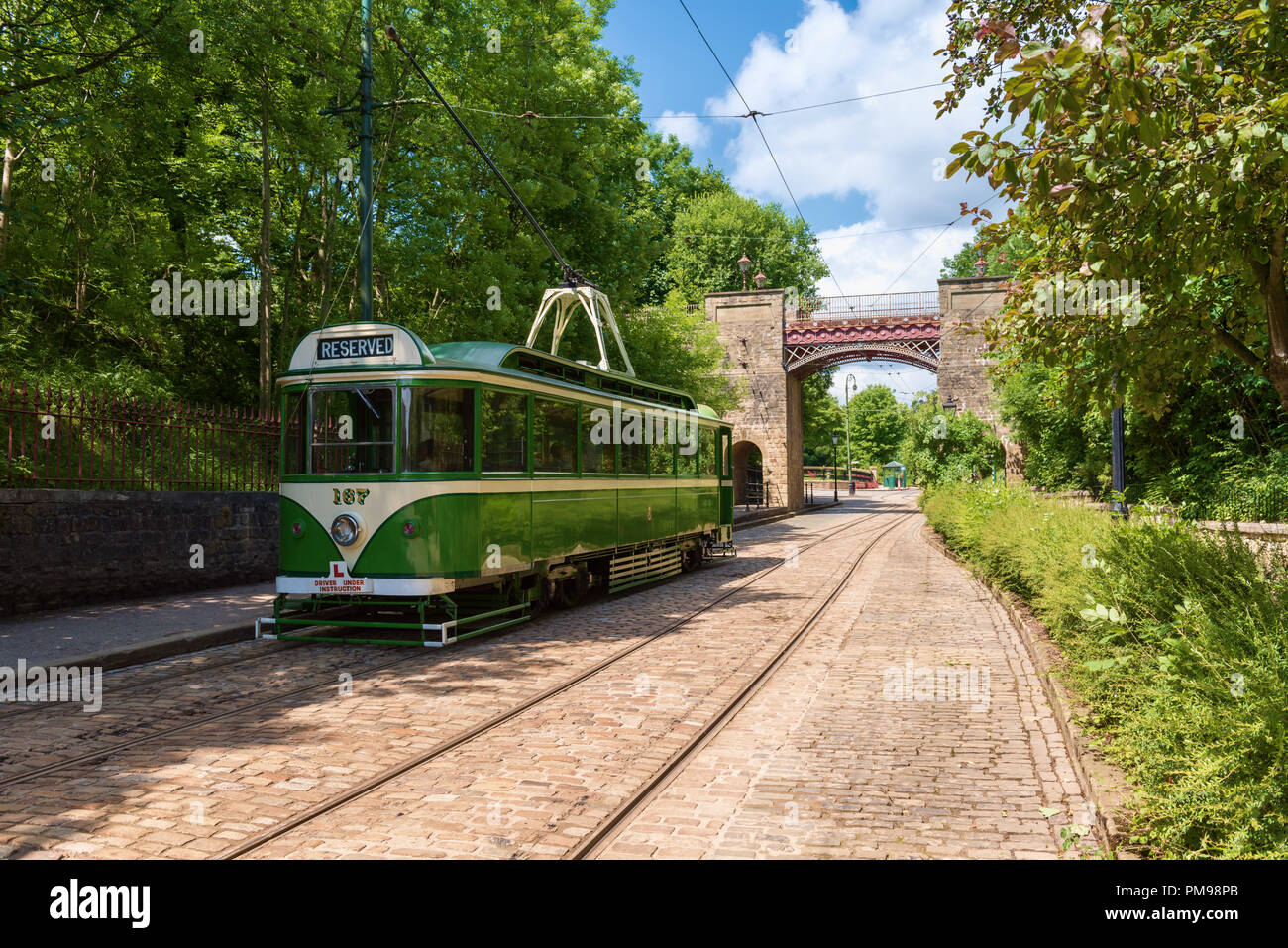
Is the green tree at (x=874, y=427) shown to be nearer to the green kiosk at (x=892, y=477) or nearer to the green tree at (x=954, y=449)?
the green kiosk at (x=892, y=477)

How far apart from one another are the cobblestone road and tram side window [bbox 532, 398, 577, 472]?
2.32 meters

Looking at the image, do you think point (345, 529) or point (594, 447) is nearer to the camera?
point (345, 529)

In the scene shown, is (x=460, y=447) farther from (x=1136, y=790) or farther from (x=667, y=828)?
(x=1136, y=790)

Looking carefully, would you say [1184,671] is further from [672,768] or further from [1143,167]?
[672,768]

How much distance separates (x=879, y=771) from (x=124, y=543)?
1022cm

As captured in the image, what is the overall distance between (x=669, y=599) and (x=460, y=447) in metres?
4.90

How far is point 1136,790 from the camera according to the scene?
4.15 m

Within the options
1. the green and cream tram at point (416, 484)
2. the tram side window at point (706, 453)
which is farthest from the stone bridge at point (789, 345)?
the green and cream tram at point (416, 484)

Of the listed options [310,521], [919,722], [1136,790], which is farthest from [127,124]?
[1136,790]

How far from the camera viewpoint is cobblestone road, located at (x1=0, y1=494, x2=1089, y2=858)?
423cm

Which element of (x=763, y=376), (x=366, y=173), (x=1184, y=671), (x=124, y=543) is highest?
(x=763, y=376)

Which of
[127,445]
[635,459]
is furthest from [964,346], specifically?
[127,445]

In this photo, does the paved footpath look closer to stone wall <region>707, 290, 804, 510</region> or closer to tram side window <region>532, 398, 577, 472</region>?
tram side window <region>532, 398, 577, 472</region>

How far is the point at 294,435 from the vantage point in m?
9.65
